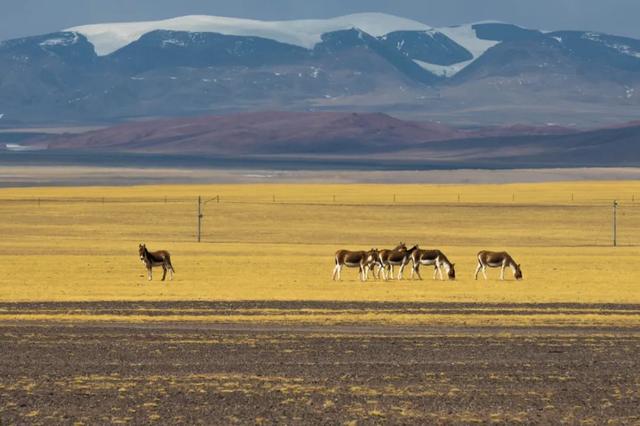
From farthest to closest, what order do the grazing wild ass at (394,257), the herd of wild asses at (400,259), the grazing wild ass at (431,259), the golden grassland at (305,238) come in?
the grazing wild ass at (431,259)
the grazing wild ass at (394,257)
the herd of wild asses at (400,259)
the golden grassland at (305,238)

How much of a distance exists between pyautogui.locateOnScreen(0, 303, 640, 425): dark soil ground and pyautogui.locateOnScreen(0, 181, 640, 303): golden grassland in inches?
286

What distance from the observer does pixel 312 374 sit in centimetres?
2211

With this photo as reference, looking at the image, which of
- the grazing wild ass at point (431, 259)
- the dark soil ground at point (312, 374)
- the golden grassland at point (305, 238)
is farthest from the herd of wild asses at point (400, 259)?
the dark soil ground at point (312, 374)

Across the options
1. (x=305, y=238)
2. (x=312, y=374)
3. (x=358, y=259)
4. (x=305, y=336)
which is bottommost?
(x=312, y=374)

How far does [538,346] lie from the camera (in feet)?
84.2

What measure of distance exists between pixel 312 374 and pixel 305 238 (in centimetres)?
4291

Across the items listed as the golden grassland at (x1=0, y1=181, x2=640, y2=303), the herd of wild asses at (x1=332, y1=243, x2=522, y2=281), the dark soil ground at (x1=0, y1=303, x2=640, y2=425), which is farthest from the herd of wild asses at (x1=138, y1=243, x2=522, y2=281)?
the dark soil ground at (x1=0, y1=303, x2=640, y2=425)

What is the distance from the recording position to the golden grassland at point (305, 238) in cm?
3719

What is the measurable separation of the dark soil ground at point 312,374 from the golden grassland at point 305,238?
23.8 feet

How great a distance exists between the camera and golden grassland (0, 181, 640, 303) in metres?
37.2

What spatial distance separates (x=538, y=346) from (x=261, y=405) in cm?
754

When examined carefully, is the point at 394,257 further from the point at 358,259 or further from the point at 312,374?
the point at 312,374

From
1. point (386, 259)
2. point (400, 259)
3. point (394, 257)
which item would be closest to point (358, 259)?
point (386, 259)

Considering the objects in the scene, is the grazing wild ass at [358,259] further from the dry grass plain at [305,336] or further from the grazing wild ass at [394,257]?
the dry grass plain at [305,336]
